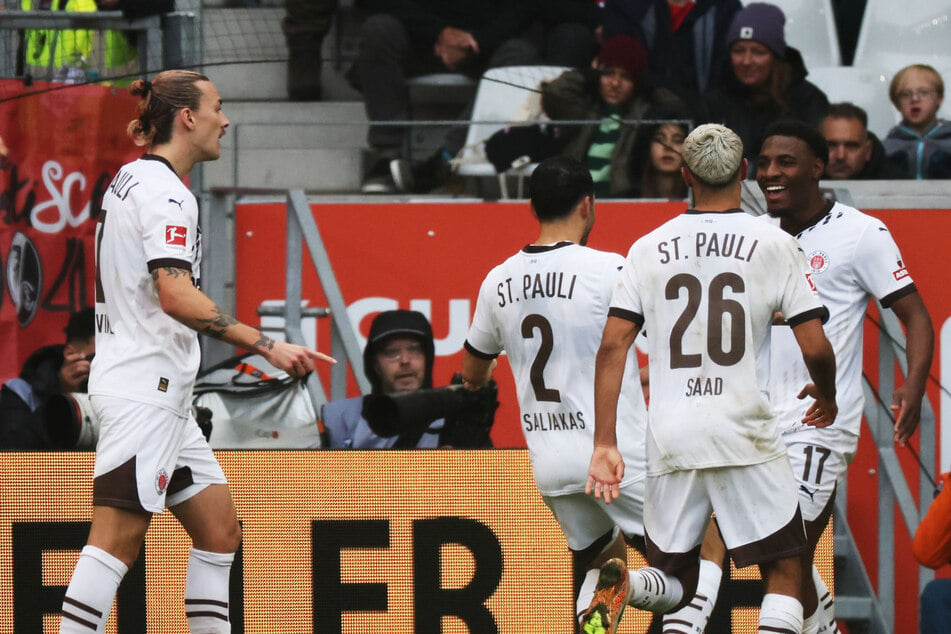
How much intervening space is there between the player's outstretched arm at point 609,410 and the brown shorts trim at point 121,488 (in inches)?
61.6

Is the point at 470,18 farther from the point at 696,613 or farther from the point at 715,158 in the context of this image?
the point at 696,613

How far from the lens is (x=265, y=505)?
709 centimetres

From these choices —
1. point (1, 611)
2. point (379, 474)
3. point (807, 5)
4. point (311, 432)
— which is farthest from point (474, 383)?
point (807, 5)

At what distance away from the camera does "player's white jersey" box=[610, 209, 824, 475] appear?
5414 mm

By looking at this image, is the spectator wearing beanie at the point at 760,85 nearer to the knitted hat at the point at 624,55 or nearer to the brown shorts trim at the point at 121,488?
the knitted hat at the point at 624,55

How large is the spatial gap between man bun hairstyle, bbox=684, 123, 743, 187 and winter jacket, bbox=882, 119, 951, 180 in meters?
4.48

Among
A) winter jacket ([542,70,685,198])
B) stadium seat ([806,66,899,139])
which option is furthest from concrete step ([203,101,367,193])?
stadium seat ([806,66,899,139])

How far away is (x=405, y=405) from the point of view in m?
7.19

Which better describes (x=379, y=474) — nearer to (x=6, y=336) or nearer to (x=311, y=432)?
(x=311, y=432)


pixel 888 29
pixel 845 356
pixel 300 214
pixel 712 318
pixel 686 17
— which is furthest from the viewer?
pixel 888 29

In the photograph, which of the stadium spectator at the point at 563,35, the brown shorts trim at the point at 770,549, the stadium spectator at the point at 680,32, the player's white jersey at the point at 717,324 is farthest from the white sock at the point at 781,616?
→ the stadium spectator at the point at 563,35

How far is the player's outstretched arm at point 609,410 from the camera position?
5488 mm

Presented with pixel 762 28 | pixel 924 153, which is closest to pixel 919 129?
pixel 924 153

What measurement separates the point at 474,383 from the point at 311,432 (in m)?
1.79
